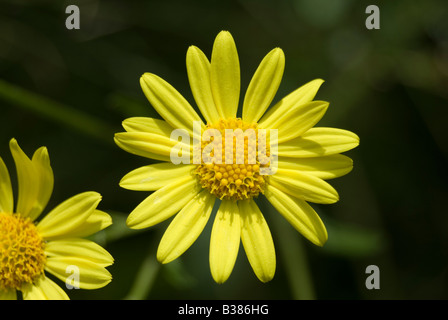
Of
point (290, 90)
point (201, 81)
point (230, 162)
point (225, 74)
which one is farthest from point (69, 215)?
point (290, 90)

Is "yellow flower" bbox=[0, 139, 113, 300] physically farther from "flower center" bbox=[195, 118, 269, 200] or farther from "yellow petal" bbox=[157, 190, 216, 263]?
"flower center" bbox=[195, 118, 269, 200]

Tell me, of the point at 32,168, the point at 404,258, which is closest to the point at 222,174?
the point at 32,168

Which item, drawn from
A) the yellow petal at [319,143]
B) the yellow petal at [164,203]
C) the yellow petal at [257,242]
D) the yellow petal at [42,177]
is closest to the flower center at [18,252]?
the yellow petal at [42,177]

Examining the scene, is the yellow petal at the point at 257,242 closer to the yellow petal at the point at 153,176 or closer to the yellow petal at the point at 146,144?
the yellow petal at the point at 153,176

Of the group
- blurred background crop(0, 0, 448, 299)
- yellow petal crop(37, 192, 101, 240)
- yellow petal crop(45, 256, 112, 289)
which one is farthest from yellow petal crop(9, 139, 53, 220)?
blurred background crop(0, 0, 448, 299)

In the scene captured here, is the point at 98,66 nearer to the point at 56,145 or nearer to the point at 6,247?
the point at 56,145
